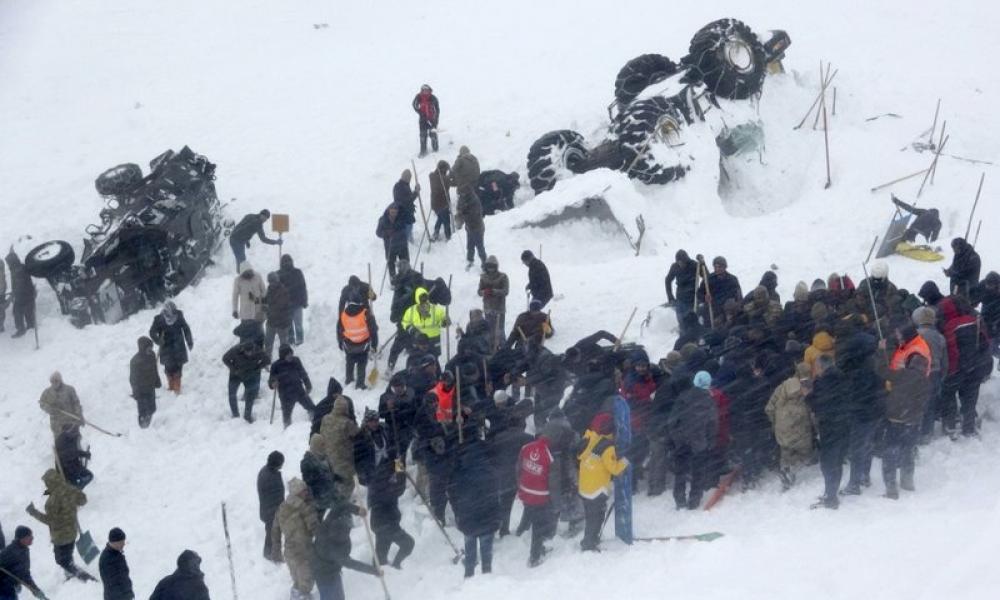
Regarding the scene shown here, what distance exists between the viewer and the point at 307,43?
2834 cm

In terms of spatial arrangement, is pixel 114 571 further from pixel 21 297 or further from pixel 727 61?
pixel 727 61

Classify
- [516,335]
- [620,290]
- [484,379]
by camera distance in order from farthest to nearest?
[620,290]
[516,335]
[484,379]

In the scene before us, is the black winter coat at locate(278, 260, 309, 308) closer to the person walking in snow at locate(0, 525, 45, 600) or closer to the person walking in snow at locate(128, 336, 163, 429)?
the person walking in snow at locate(128, 336, 163, 429)

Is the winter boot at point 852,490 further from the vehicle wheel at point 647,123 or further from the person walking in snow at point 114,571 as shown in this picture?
the vehicle wheel at point 647,123

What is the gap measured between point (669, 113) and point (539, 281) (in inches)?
203

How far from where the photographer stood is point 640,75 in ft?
66.4

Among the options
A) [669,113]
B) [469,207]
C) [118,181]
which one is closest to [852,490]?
[469,207]

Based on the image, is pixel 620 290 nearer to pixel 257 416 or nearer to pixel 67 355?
pixel 257 416

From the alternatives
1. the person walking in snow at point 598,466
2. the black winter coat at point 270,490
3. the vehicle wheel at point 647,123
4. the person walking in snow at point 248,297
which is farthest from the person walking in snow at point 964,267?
the person walking in snow at point 248,297

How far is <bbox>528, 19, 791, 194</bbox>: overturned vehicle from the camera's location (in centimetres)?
1833

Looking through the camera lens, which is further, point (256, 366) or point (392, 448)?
point (256, 366)

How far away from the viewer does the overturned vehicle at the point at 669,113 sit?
18328 mm

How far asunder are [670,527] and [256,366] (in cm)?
585

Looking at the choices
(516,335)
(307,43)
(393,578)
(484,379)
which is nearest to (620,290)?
(516,335)
